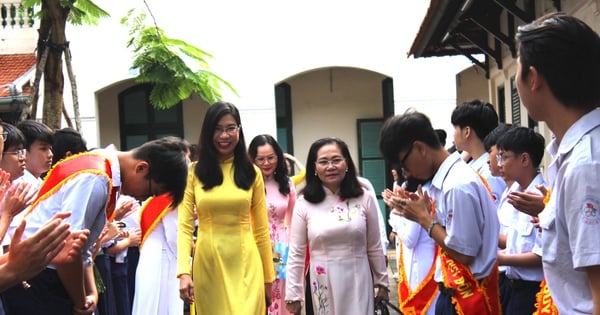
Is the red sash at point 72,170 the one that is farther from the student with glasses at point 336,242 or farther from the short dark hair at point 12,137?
the student with glasses at point 336,242

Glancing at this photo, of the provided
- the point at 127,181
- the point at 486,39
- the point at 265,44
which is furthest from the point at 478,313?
the point at 265,44

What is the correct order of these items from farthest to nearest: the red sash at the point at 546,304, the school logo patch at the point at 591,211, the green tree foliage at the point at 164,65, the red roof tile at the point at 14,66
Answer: the red roof tile at the point at 14,66 < the green tree foliage at the point at 164,65 < the red sash at the point at 546,304 < the school logo patch at the point at 591,211

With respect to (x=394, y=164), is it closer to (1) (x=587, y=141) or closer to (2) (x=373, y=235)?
(2) (x=373, y=235)

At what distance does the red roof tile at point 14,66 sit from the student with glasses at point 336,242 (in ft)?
32.9

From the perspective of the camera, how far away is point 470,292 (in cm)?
367

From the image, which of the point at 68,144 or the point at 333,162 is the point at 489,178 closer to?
the point at 333,162

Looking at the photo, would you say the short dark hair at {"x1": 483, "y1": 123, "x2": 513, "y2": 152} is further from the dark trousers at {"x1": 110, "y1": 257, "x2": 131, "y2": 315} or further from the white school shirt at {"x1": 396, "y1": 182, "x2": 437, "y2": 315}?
the dark trousers at {"x1": 110, "y1": 257, "x2": 131, "y2": 315}

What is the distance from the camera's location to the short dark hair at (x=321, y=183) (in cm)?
540

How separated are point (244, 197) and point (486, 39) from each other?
21.1 ft

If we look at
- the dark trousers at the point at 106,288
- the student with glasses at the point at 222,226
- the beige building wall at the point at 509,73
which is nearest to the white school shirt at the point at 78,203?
the student with glasses at the point at 222,226

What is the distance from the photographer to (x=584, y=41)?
2.21 m

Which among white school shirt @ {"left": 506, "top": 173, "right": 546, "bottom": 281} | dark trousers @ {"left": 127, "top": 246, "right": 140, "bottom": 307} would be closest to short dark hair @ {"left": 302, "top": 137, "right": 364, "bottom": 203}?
white school shirt @ {"left": 506, "top": 173, "right": 546, "bottom": 281}

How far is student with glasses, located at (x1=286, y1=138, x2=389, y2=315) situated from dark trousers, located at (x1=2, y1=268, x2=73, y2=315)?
1884mm

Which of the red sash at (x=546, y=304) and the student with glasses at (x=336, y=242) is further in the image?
the student with glasses at (x=336, y=242)
